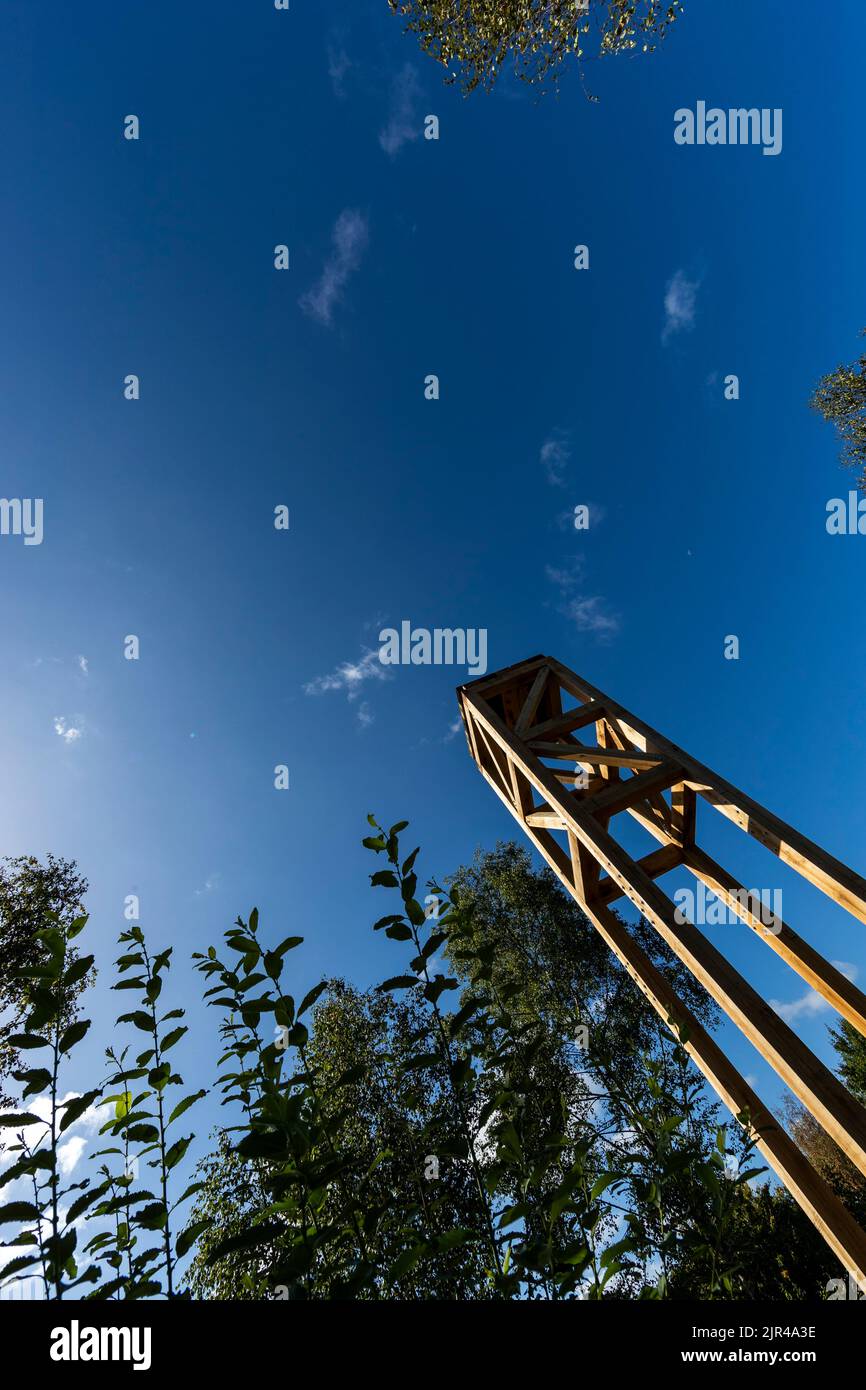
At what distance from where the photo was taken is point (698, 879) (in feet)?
11.7

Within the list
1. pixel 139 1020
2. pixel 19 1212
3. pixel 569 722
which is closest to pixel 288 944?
pixel 139 1020

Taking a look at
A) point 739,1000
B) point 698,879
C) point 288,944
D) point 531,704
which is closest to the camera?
point 288,944

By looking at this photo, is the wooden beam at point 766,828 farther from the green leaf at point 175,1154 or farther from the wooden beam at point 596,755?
the green leaf at point 175,1154

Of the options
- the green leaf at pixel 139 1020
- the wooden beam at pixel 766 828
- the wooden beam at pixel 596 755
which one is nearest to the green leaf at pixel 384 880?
the green leaf at pixel 139 1020

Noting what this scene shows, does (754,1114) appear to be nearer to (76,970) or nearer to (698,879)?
(698,879)

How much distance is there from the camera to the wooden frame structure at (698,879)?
6.91ft

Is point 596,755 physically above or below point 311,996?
above

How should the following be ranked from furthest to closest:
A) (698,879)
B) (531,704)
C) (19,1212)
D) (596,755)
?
(531,704) → (596,755) → (698,879) → (19,1212)

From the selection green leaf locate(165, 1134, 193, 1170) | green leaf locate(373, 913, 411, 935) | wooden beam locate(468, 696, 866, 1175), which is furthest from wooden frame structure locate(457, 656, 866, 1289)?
green leaf locate(165, 1134, 193, 1170)

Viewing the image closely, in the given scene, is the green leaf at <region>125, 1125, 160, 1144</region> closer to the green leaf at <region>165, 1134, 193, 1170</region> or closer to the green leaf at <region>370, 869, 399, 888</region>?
the green leaf at <region>165, 1134, 193, 1170</region>

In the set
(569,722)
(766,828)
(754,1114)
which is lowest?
(754,1114)

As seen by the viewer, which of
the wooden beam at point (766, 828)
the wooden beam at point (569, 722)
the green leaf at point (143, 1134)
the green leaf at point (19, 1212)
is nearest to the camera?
the green leaf at point (19, 1212)

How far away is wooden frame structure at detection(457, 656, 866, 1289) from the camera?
211 cm

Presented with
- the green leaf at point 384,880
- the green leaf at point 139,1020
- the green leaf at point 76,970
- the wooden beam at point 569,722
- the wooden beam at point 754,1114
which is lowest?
the wooden beam at point 754,1114
